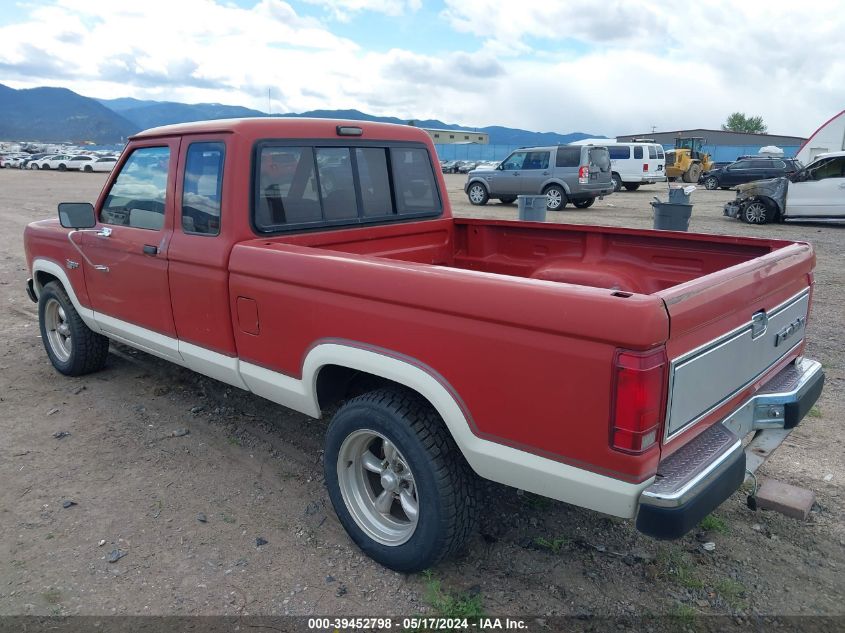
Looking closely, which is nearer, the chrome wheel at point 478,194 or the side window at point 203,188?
the side window at point 203,188

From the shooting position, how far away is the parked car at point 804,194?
48.5 ft

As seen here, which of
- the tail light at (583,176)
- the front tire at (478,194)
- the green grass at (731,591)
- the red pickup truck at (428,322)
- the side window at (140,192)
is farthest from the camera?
the front tire at (478,194)

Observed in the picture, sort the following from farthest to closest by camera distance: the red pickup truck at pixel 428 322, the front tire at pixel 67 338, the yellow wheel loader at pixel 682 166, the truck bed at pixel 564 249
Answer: the yellow wheel loader at pixel 682 166, the front tire at pixel 67 338, the truck bed at pixel 564 249, the red pickup truck at pixel 428 322

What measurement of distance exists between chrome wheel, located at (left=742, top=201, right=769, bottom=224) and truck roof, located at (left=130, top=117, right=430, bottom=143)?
14.4 meters

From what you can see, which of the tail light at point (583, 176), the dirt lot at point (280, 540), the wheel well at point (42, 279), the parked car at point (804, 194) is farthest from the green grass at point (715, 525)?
the tail light at point (583, 176)

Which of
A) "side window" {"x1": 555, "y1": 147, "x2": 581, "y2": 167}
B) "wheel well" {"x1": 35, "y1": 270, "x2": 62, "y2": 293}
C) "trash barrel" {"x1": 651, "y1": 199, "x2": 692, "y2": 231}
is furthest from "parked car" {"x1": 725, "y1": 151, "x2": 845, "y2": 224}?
"wheel well" {"x1": 35, "y1": 270, "x2": 62, "y2": 293}

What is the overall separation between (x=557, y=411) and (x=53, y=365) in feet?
15.9

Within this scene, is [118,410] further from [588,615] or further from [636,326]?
[636,326]

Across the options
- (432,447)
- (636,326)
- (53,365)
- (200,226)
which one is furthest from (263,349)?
(53,365)

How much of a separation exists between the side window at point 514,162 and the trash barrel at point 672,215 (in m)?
11.3

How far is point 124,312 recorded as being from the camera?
4.15 meters

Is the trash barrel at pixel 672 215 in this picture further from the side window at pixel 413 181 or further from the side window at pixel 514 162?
the side window at pixel 514 162

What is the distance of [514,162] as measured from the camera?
19.4 meters

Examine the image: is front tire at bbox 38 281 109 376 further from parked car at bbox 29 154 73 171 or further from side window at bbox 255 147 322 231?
parked car at bbox 29 154 73 171
